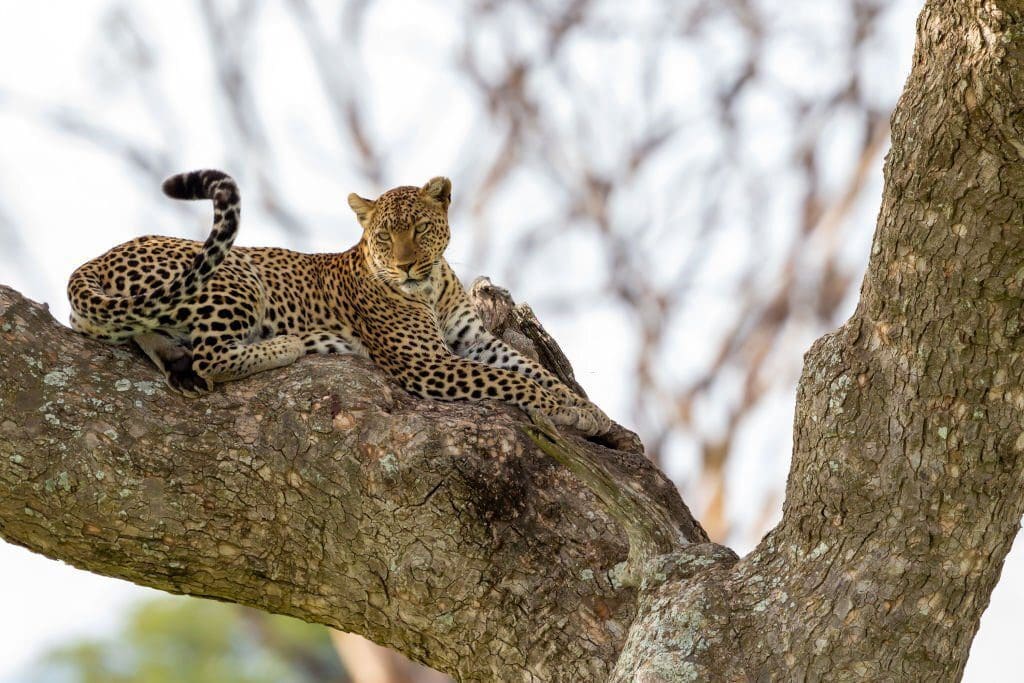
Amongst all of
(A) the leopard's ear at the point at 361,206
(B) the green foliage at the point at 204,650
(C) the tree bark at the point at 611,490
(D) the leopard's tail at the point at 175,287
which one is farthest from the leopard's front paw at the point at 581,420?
(B) the green foliage at the point at 204,650

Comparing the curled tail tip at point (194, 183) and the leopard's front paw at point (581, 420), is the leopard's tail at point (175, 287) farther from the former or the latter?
the leopard's front paw at point (581, 420)

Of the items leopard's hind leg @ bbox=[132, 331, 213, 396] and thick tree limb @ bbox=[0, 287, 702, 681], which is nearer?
thick tree limb @ bbox=[0, 287, 702, 681]

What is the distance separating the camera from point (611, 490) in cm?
536

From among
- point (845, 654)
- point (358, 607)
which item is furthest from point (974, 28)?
point (358, 607)

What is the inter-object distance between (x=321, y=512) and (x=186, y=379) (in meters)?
0.86

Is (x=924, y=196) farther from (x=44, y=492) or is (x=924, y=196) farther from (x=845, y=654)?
Result: (x=44, y=492)

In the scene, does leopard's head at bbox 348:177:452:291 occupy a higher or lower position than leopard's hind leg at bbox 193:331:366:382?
higher

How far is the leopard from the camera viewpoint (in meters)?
6.13

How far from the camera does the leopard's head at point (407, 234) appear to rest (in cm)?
791

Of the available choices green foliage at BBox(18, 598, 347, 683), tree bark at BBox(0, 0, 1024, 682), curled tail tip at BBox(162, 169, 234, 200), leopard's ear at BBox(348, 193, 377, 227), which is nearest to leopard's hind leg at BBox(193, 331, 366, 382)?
tree bark at BBox(0, 0, 1024, 682)

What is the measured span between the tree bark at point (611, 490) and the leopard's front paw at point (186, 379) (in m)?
0.07

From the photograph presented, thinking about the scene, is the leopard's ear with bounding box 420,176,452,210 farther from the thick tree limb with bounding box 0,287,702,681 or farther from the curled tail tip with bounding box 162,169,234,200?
the thick tree limb with bounding box 0,287,702,681

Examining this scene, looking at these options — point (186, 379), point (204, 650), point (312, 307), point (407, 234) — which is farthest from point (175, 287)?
point (204, 650)

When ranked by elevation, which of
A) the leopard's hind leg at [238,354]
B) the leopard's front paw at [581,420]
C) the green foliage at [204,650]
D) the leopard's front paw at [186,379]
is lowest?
the leopard's front paw at [186,379]
